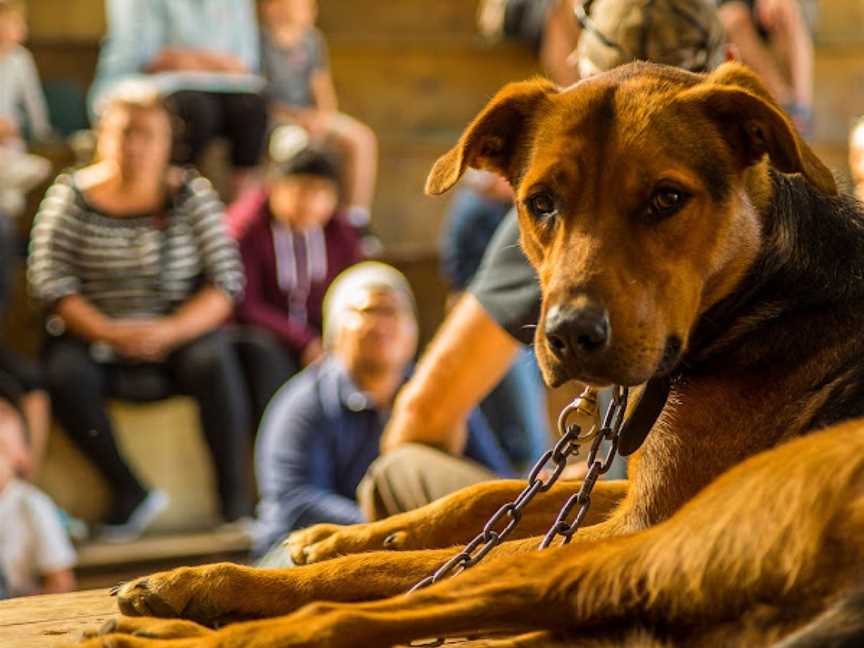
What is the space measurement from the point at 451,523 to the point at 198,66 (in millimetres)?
4526

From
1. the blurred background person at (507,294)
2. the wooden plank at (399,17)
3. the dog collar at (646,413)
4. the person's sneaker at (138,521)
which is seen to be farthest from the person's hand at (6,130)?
the dog collar at (646,413)

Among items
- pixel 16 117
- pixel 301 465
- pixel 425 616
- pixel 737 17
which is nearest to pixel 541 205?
pixel 425 616

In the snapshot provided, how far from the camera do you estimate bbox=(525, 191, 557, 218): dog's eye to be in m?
2.58

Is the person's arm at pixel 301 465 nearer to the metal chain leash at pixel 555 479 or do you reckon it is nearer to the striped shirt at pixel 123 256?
the striped shirt at pixel 123 256

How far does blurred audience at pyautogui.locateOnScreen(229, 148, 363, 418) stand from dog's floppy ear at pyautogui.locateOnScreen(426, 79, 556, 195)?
3582 mm

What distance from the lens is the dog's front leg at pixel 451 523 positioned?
2801 millimetres

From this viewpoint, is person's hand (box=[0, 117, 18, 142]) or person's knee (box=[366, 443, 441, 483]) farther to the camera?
person's hand (box=[0, 117, 18, 142])

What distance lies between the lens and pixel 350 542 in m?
2.82

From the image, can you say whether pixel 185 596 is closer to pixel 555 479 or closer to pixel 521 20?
pixel 555 479

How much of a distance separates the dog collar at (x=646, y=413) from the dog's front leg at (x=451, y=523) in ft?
1.10

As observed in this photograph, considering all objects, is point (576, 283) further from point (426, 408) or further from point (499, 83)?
point (499, 83)

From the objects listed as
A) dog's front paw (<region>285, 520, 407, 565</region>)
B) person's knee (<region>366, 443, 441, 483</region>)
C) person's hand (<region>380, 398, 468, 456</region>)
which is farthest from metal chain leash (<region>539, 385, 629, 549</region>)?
person's hand (<region>380, 398, 468, 456</region>)

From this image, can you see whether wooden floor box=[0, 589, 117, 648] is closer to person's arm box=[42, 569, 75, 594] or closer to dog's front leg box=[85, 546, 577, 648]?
dog's front leg box=[85, 546, 577, 648]

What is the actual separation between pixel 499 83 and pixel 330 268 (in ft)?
8.10
